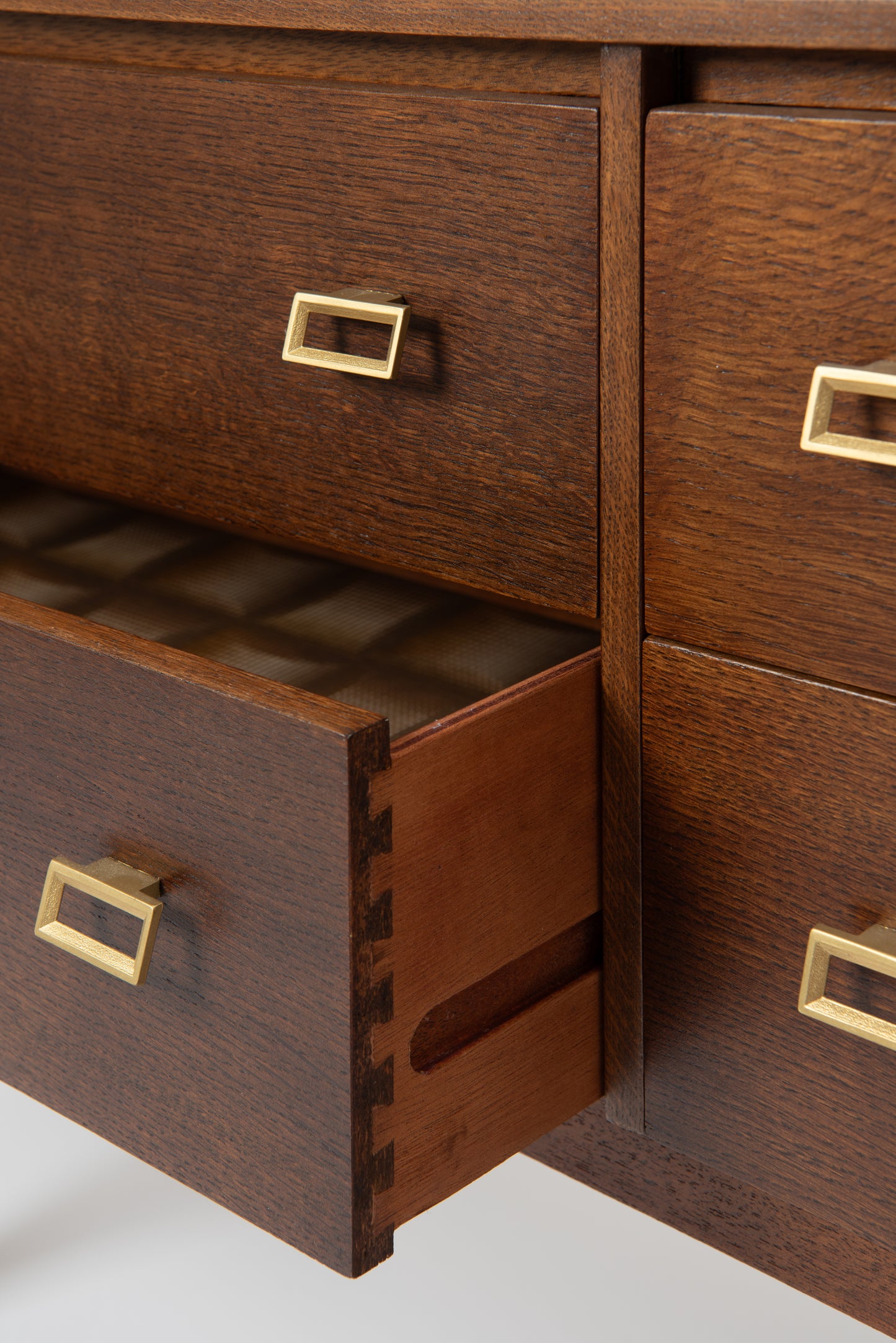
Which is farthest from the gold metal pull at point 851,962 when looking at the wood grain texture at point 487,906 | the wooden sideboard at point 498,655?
the wood grain texture at point 487,906

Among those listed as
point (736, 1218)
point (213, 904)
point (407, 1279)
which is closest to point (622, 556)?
point (213, 904)

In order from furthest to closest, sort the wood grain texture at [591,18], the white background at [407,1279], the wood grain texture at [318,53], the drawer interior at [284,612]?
the white background at [407,1279] → the drawer interior at [284,612] → the wood grain texture at [318,53] → the wood grain texture at [591,18]

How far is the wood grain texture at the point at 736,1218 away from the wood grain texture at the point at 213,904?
238 mm

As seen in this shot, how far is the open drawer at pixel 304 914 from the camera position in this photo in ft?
1.69

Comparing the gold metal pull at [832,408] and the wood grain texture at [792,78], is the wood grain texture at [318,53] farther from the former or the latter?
the gold metal pull at [832,408]

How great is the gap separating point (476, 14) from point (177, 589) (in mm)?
332

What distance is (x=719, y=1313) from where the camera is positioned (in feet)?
2.56

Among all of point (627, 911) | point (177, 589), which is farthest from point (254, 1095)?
point (177, 589)

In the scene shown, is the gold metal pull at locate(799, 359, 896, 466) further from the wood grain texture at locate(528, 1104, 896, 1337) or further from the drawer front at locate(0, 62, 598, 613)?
the wood grain texture at locate(528, 1104, 896, 1337)

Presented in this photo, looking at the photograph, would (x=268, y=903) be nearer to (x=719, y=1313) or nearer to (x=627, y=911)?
(x=627, y=911)

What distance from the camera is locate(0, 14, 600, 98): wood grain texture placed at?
0.57m

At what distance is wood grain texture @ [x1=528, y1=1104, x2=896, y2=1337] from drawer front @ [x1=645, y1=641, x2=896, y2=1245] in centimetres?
9

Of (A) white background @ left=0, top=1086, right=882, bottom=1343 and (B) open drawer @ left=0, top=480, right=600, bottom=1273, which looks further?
(A) white background @ left=0, top=1086, right=882, bottom=1343

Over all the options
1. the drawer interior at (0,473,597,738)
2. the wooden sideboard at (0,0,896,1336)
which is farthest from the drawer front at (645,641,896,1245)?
the drawer interior at (0,473,597,738)
